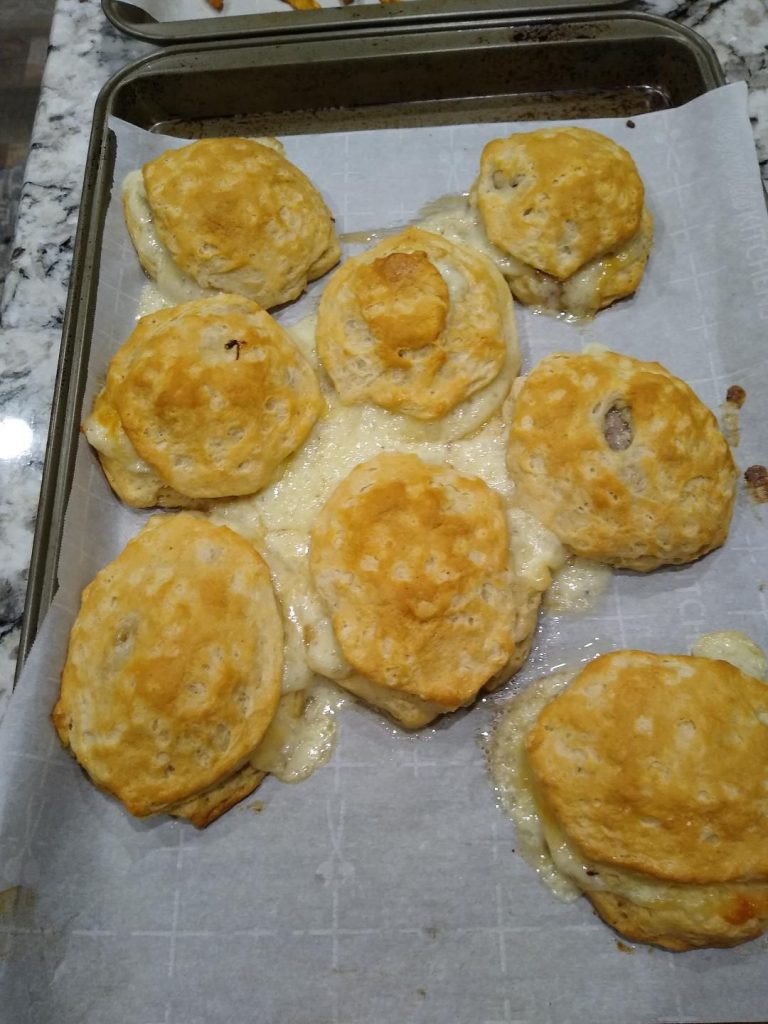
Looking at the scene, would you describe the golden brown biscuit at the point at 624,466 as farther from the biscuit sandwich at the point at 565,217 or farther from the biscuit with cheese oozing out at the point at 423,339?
the biscuit sandwich at the point at 565,217

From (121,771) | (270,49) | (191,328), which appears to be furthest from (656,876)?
(270,49)

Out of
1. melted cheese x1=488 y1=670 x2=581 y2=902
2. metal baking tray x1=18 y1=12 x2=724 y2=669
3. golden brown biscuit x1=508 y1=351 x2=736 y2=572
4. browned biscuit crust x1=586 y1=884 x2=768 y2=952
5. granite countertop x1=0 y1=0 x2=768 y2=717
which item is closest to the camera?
browned biscuit crust x1=586 y1=884 x2=768 y2=952

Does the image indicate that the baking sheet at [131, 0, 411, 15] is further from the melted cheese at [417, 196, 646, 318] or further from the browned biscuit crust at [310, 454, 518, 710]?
the browned biscuit crust at [310, 454, 518, 710]

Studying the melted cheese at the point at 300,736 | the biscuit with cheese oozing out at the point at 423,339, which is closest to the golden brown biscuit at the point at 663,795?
the melted cheese at the point at 300,736

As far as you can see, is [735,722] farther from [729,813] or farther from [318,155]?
[318,155]

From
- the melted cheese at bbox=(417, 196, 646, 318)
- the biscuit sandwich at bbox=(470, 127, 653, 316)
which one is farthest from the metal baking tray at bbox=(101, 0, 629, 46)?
the melted cheese at bbox=(417, 196, 646, 318)

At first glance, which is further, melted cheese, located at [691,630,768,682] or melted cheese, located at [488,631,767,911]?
melted cheese, located at [691,630,768,682]
